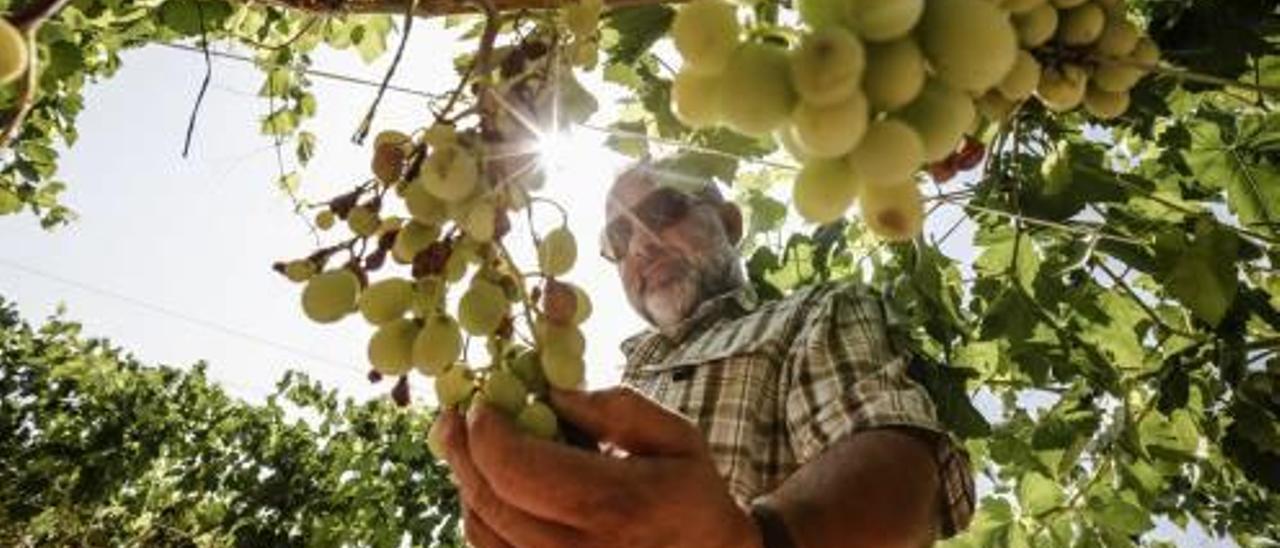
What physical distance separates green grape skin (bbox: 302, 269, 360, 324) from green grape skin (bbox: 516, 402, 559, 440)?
208mm

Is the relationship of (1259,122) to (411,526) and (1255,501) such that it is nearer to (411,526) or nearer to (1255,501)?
(1255,501)

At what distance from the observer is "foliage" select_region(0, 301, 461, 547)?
10078 millimetres

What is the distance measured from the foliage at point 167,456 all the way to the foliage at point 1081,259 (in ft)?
21.6

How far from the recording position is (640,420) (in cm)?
104

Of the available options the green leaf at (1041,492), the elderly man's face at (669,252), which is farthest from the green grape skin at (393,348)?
the green leaf at (1041,492)

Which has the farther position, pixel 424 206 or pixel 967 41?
pixel 424 206

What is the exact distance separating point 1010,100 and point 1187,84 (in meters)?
1.14

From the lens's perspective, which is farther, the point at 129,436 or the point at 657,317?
the point at 129,436

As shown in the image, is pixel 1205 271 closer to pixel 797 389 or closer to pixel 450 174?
pixel 797 389

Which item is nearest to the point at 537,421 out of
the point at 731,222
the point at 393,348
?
the point at 393,348

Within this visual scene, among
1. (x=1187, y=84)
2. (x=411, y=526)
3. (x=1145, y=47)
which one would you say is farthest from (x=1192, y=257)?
(x=411, y=526)

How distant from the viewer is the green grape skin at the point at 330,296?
1013 millimetres

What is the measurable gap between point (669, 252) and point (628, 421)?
1.97m

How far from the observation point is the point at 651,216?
3.00 m
